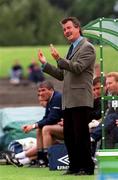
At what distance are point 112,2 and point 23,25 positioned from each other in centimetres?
2095

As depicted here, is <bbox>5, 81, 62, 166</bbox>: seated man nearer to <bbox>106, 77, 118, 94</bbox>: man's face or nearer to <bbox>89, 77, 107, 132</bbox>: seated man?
<bbox>89, 77, 107, 132</bbox>: seated man

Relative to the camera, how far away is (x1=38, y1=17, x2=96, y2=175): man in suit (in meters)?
12.1

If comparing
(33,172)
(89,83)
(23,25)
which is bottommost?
(33,172)

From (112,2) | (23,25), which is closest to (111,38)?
(23,25)

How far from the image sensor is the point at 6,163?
15078 millimetres

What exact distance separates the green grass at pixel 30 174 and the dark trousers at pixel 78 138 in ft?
0.99

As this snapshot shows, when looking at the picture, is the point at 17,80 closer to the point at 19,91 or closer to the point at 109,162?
the point at 19,91

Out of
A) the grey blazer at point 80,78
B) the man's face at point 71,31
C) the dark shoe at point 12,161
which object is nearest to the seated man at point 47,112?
the dark shoe at point 12,161

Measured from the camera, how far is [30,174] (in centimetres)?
1288

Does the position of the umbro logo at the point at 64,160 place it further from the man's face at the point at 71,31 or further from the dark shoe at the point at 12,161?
the man's face at the point at 71,31

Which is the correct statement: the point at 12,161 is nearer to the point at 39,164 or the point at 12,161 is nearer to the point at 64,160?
the point at 39,164

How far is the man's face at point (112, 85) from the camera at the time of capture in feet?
41.8

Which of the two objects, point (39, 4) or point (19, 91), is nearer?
point (19, 91)

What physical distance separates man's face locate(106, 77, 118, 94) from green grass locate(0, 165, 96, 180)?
53.0 inches
